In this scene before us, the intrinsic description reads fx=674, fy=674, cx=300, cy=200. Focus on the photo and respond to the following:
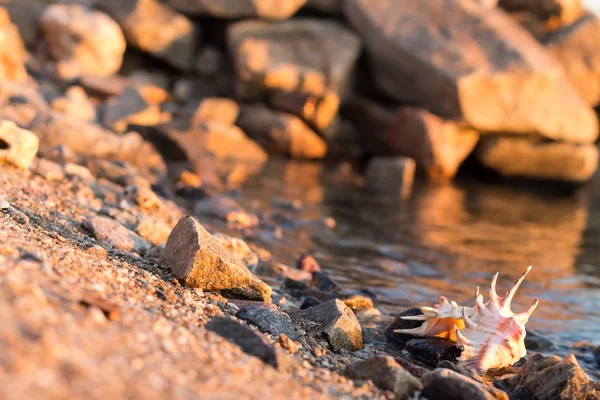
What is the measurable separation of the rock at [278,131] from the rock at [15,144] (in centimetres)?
914

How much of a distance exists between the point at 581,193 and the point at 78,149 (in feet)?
42.0

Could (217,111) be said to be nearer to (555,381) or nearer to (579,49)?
(579,49)

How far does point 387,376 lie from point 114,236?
7.45 ft

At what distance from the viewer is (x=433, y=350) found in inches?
161

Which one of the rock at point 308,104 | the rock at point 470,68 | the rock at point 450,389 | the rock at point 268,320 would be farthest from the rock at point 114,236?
the rock at point 470,68

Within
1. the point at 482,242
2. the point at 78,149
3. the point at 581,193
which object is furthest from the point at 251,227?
the point at 581,193

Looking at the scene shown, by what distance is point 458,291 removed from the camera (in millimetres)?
6277

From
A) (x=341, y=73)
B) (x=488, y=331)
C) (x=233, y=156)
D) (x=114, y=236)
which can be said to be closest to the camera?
(x=488, y=331)

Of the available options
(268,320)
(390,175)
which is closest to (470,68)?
(390,175)

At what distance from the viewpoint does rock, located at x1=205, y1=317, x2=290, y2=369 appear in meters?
2.85

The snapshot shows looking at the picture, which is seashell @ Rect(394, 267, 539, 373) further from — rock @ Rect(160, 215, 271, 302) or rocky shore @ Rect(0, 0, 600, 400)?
rock @ Rect(160, 215, 271, 302)

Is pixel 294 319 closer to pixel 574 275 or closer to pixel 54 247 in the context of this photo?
pixel 54 247

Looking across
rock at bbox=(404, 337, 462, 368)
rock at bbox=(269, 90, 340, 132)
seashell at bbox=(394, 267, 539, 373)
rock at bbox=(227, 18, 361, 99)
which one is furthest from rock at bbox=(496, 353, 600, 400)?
rock at bbox=(227, 18, 361, 99)

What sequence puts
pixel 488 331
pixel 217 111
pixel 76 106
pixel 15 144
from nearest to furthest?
1. pixel 488 331
2. pixel 15 144
3. pixel 76 106
4. pixel 217 111
